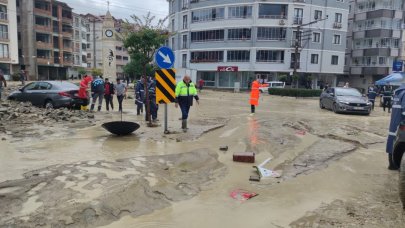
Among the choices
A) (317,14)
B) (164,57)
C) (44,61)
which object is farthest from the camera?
(44,61)

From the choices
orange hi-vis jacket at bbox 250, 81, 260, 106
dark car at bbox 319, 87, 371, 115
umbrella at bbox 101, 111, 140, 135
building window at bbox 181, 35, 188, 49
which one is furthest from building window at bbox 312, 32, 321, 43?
umbrella at bbox 101, 111, 140, 135

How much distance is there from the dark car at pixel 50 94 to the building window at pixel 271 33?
3722 centimetres

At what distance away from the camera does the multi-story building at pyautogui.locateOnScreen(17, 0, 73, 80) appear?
59344mm

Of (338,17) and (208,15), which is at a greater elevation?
(338,17)

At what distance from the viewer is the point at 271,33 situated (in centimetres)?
4850

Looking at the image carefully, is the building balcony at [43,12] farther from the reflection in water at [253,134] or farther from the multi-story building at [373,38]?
the reflection in water at [253,134]

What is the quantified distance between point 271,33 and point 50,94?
1523 inches

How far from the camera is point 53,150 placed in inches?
302

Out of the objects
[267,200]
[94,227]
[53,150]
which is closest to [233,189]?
[267,200]

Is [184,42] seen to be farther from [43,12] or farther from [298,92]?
[43,12]

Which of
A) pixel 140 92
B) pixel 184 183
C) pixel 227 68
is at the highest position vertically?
pixel 227 68

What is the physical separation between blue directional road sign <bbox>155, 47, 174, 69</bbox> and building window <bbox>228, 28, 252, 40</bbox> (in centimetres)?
4100

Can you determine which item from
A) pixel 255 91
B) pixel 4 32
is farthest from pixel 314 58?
pixel 4 32

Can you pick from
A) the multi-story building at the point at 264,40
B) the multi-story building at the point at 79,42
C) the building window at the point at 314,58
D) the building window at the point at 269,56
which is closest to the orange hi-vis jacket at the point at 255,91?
the multi-story building at the point at 264,40
